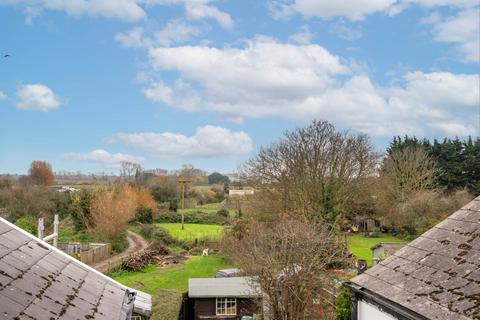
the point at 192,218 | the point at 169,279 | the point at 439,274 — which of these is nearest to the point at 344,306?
the point at 439,274

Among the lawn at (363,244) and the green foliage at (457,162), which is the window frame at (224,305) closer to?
the lawn at (363,244)

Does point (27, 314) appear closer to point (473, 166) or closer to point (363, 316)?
point (363, 316)

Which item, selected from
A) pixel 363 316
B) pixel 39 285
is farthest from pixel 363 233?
pixel 39 285

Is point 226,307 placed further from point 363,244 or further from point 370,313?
point 363,244

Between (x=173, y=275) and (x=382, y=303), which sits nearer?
(x=382, y=303)

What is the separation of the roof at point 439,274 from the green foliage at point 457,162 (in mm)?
51445

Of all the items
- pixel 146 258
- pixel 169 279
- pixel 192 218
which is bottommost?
pixel 169 279

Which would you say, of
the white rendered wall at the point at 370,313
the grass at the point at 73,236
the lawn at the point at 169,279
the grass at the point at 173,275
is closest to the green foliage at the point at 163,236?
the lawn at the point at 169,279

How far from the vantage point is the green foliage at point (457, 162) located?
194ft

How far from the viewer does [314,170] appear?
34.5 meters

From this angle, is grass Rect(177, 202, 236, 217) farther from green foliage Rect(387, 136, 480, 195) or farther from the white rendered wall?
the white rendered wall

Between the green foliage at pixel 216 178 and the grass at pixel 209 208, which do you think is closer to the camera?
the grass at pixel 209 208

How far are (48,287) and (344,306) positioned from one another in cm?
1244

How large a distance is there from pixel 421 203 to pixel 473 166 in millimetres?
20645
